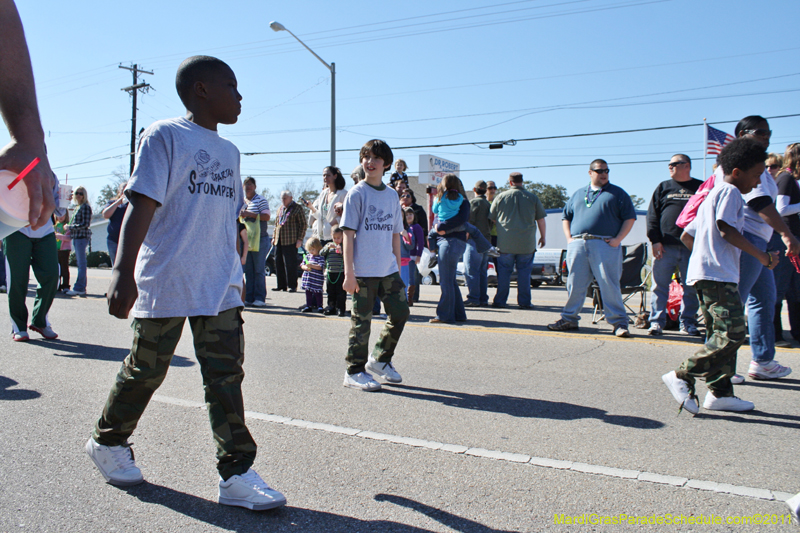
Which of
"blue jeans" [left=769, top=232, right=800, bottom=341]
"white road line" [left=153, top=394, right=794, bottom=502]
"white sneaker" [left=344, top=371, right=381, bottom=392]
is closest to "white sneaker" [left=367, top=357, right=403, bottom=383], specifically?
"white sneaker" [left=344, top=371, right=381, bottom=392]

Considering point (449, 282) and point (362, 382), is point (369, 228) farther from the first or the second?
point (449, 282)

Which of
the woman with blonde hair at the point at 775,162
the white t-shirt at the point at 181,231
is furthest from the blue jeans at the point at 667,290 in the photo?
the white t-shirt at the point at 181,231

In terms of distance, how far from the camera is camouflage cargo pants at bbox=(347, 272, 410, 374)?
4781 millimetres

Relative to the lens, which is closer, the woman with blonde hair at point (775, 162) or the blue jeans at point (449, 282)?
the woman with blonde hair at point (775, 162)

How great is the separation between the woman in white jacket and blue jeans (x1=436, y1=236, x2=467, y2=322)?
5.10 feet

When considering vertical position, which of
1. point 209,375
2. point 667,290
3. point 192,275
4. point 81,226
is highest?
point 81,226

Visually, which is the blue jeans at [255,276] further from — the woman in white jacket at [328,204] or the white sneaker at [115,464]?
the white sneaker at [115,464]

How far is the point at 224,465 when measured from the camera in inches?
106

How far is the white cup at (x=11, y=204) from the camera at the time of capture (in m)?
1.29

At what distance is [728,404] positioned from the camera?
4.12 m

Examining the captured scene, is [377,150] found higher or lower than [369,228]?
higher

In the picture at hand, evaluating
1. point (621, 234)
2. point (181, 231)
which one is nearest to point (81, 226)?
point (621, 234)

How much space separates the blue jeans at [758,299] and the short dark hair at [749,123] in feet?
3.38

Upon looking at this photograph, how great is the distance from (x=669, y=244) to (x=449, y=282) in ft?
9.24
